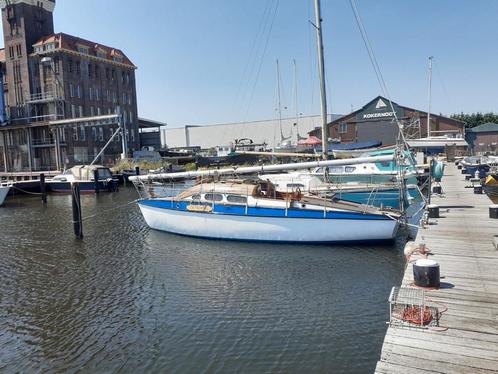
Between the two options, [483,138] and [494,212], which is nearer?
[494,212]

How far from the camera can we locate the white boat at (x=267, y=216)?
17.4 m

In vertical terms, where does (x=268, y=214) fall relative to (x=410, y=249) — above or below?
above

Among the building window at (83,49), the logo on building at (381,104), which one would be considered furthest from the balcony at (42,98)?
the logo on building at (381,104)

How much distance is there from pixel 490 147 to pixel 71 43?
233 feet

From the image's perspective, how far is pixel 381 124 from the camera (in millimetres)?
72438

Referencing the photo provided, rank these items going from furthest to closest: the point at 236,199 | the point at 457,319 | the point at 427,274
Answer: the point at 236,199 < the point at 427,274 < the point at 457,319

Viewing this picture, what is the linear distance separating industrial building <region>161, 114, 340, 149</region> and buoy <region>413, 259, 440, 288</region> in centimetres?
7921

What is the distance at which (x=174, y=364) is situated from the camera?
9203mm

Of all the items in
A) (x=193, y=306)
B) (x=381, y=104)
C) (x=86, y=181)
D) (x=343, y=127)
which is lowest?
(x=193, y=306)

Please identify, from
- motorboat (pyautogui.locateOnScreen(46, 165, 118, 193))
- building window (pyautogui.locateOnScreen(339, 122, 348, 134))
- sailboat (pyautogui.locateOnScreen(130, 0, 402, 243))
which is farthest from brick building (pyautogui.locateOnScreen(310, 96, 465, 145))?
sailboat (pyautogui.locateOnScreen(130, 0, 402, 243))

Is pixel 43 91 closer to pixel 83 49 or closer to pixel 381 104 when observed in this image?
pixel 83 49

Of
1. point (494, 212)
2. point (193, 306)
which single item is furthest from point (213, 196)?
point (494, 212)

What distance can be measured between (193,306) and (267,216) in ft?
22.0

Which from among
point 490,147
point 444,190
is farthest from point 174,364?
point 490,147
